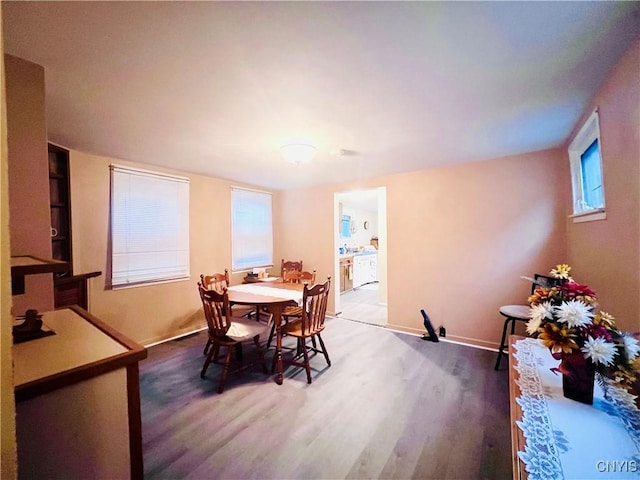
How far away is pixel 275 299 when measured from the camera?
253 centimetres

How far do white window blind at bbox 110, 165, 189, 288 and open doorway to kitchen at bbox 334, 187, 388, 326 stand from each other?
2309mm

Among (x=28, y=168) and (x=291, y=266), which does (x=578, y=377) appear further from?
(x=291, y=266)

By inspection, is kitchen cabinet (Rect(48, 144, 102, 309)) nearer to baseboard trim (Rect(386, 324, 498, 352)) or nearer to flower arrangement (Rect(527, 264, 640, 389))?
flower arrangement (Rect(527, 264, 640, 389))

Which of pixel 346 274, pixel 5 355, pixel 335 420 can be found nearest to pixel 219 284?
pixel 335 420

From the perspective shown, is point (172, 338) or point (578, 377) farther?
point (172, 338)

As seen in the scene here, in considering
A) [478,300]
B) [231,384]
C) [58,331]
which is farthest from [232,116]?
[478,300]

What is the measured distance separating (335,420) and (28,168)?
7.78 ft

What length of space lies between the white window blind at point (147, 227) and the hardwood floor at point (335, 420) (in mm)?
1021

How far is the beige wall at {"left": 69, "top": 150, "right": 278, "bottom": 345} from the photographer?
2.65 metres

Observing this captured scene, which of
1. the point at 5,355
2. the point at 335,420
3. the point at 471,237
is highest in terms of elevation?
the point at 471,237

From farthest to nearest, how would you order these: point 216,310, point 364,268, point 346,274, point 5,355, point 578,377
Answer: point 364,268 → point 346,274 → point 216,310 → point 578,377 → point 5,355

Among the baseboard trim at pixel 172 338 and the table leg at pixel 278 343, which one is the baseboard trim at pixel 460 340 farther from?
the baseboard trim at pixel 172 338

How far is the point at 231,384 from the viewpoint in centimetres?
230

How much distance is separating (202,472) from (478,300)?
10.2ft
